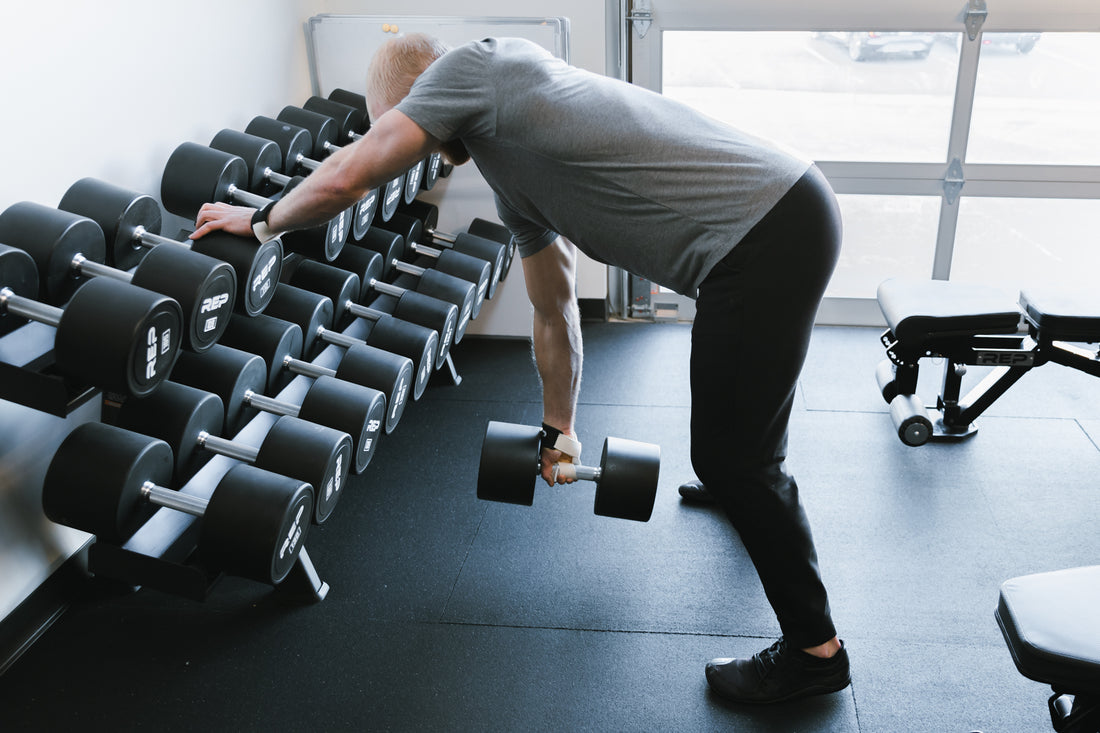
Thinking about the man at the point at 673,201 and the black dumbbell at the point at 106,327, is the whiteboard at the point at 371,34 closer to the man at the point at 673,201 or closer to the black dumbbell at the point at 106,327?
the man at the point at 673,201

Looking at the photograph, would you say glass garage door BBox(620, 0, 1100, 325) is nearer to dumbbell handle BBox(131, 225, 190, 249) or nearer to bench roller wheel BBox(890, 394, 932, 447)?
bench roller wheel BBox(890, 394, 932, 447)

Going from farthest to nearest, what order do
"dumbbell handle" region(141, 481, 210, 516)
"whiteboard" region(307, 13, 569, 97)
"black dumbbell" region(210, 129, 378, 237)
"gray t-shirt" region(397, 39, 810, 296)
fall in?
"whiteboard" region(307, 13, 569, 97) → "black dumbbell" region(210, 129, 378, 237) → "dumbbell handle" region(141, 481, 210, 516) → "gray t-shirt" region(397, 39, 810, 296)

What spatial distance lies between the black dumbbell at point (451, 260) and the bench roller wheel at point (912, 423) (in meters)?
1.26

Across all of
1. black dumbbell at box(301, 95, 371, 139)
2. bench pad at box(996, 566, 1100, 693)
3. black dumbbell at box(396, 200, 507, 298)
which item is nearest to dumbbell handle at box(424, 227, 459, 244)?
black dumbbell at box(396, 200, 507, 298)

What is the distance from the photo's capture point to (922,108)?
3.32m

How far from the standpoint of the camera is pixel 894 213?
136 inches

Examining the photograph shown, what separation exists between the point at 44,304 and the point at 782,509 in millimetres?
1374

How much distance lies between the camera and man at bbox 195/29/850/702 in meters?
1.52

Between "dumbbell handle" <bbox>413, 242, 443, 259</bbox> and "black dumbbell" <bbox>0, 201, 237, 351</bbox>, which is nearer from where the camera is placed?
"black dumbbell" <bbox>0, 201, 237, 351</bbox>

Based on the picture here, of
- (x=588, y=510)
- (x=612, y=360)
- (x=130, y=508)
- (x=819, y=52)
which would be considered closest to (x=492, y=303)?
(x=612, y=360)

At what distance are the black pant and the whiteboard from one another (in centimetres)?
152

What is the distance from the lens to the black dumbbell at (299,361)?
219 centimetres

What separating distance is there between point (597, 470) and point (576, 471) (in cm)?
4

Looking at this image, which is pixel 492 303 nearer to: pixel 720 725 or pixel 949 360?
pixel 949 360
